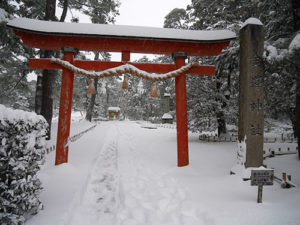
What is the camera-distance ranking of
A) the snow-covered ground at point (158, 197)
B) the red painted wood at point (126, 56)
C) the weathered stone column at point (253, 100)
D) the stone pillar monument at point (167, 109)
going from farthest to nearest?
the stone pillar monument at point (167, 109)
the red painted wood at point (126, 56)
the weathered stone column at point (253, 100)
the snow-covered ground at point (158, 197)

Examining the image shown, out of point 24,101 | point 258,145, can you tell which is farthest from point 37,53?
point 24,101

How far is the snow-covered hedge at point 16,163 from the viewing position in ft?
8.64

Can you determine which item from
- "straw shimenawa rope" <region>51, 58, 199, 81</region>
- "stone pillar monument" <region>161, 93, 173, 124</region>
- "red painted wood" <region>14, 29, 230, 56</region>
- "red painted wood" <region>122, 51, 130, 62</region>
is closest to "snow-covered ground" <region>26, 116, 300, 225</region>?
"straw shimenawa rope" <region>51, 58, 199, 81</region>

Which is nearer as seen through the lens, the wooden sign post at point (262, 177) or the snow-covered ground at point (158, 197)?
the snow-covered ground at point (158, 197)

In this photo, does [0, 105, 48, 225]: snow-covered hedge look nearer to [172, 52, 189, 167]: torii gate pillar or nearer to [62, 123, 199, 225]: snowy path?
[62, 123, 199, 225]: snowy path

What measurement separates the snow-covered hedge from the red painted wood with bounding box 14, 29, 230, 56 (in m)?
4.02

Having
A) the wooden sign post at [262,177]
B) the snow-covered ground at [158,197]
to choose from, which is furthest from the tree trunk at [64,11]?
the wooden sign post at [262,177]

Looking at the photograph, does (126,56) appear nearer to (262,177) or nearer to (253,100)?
(253,100)

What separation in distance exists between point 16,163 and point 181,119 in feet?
16.4

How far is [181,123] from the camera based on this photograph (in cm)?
655

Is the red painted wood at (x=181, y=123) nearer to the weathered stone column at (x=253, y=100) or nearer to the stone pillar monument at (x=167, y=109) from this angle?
the weathered stone column at (x=253, y=100)

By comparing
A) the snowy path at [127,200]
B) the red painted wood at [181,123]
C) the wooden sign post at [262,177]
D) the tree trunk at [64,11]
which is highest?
the tree trunk at [64,11]

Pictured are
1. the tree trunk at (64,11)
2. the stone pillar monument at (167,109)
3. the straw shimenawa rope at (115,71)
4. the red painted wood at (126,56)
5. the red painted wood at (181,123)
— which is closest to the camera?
the straw shimenawa rope at (115,71)

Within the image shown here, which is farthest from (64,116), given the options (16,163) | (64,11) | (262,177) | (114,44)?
(64,11)
